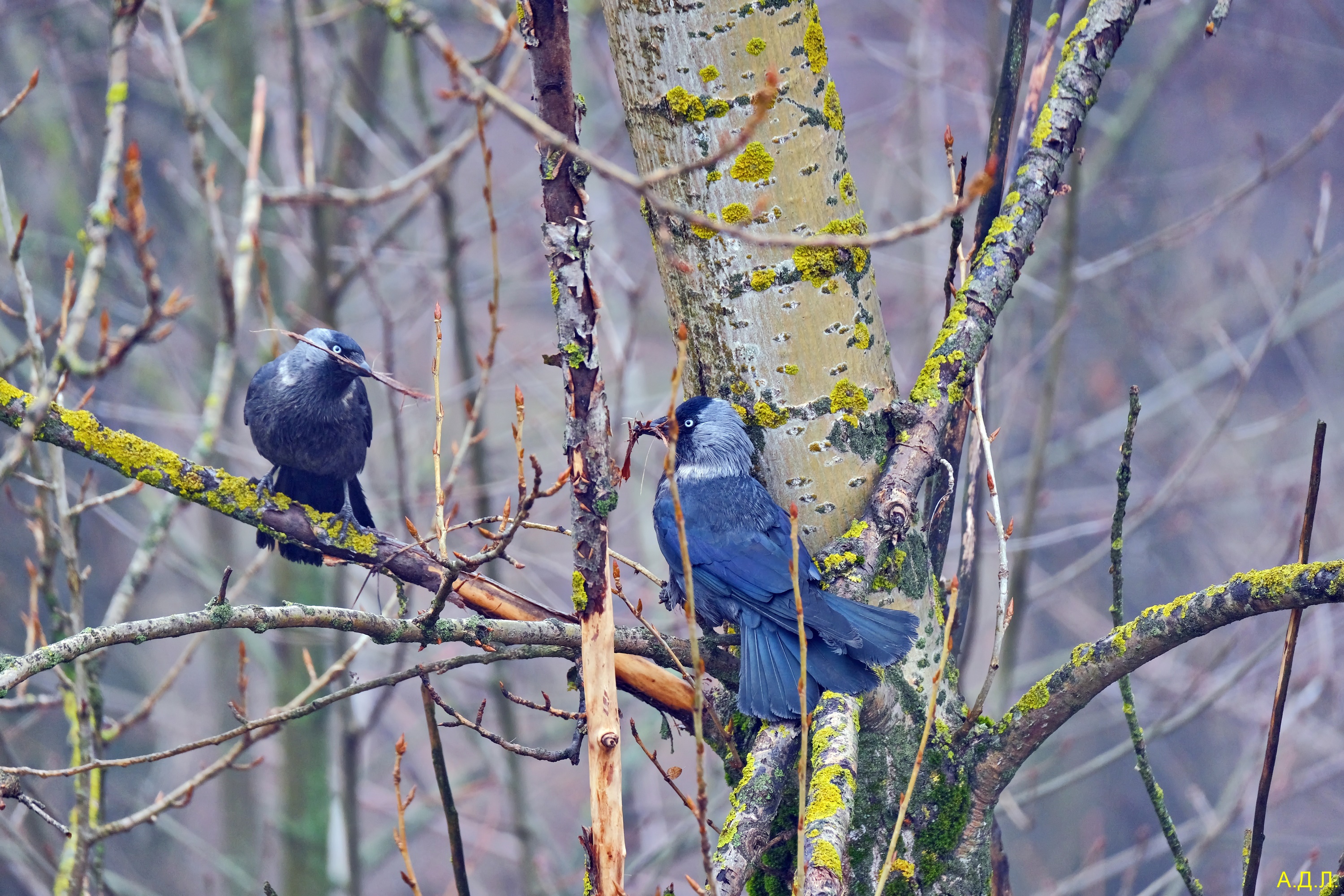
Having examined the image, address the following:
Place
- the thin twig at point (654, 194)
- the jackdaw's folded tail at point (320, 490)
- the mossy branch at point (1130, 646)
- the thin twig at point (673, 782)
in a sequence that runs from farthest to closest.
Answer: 1. the jackdaw's folded tail at point (320, 490)
2. the mossy branch at point (1130, 646)
3. the thin twig at point (673, 782)
4. the thin twig at point (654, 194)

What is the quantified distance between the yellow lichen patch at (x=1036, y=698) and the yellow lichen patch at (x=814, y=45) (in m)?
1.48

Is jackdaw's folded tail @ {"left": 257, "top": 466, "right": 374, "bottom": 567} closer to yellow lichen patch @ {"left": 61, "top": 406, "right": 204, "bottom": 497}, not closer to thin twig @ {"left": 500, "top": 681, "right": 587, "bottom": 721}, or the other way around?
yellow lichen patch @ {"left": 61, "top": 406, "right": 204, "bottom": 497}

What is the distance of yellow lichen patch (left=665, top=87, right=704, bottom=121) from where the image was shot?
2.19m

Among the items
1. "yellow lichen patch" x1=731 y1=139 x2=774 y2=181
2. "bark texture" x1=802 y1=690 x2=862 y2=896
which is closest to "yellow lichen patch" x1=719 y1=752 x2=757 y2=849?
"bark texture" x1=802 y1=690 x2=862 y2=896

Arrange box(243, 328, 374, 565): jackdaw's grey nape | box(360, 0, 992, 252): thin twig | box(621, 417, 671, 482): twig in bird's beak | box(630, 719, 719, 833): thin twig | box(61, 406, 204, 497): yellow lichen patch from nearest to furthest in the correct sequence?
box(360, 0, 992, 252): thin twig < box(630, 719, 719, 833): thin twig < box(61, 406, 204, 497): yellow lichen patch < box(621, 417, 671, 482): twig in bird's beak < box(243, 328, 374, 565): jackdaw's grey nape

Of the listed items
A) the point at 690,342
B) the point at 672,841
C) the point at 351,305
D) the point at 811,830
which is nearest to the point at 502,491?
the point at 351,305

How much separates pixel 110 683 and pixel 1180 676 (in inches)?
390

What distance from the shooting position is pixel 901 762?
2242mm

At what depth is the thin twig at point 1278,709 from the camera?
1.66 m

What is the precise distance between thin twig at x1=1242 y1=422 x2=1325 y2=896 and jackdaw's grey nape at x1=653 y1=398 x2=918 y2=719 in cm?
76

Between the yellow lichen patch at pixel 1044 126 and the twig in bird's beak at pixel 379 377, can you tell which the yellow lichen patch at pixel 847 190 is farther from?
the twig in bird's beak at pixel 379 377

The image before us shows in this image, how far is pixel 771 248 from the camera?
215cm

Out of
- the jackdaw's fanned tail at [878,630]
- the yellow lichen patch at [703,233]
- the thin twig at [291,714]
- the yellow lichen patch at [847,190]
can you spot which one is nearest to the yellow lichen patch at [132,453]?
the thin twig at [291,714]

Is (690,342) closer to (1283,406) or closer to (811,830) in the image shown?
(811,830)
